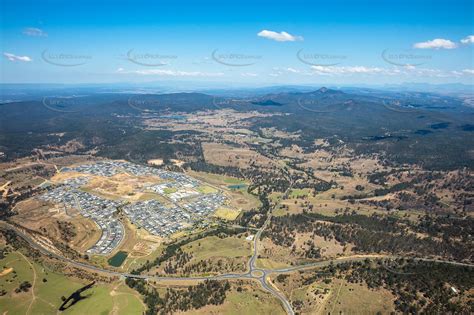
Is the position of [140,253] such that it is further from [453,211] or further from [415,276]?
[453,211]

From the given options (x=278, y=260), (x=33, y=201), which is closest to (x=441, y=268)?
(x=278, y=260)

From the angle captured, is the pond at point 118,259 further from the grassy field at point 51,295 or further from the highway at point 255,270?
the grassy field at point 51,295

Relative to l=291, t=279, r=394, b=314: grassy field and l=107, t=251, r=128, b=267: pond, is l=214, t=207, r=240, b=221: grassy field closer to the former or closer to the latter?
l=107, t=251, r=128, b=267: pond

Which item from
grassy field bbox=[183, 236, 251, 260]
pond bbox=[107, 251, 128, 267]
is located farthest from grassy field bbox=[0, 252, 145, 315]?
grassy field bbox=[183, 236, 251, 260]

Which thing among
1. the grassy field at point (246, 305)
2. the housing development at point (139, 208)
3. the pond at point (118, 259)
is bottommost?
the grassy field at point (246, 305)

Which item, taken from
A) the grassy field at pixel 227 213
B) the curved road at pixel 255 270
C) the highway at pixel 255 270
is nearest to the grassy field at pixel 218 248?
the highway at pixel 255 270
